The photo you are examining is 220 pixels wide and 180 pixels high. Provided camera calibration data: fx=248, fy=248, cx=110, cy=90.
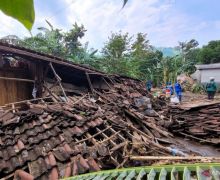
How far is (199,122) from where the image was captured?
9.12 m

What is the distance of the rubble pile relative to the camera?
823 centimetres

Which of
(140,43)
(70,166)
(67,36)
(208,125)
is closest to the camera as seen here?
(70,166)

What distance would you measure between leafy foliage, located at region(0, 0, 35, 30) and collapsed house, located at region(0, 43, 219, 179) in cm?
329

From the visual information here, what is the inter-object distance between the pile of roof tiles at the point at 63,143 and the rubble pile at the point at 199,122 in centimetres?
204

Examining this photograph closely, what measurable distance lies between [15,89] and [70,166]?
15.2ft

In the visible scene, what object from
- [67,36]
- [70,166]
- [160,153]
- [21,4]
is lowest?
[160,153]

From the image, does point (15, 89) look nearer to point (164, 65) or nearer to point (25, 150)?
point (25, 150)

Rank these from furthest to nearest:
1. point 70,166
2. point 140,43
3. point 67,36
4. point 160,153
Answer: point 140,43, point 67,36, point 160,153, point 70,166

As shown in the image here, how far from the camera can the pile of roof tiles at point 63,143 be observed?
3629 mm

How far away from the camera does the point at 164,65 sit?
22.2 m

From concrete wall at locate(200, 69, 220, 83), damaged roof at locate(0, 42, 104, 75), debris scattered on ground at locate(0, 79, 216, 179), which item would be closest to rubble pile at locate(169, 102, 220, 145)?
debris scattered on ground at locate(0, 79, 216, 179)

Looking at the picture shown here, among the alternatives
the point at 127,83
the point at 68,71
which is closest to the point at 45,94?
the point at 68,71

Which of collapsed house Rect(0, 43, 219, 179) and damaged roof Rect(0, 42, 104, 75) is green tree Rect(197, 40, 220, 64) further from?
damaged roof Rect(0, 42, 104, 75)

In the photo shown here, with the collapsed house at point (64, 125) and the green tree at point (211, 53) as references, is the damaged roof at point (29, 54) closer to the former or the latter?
the collapsed house at point (64, 125)
